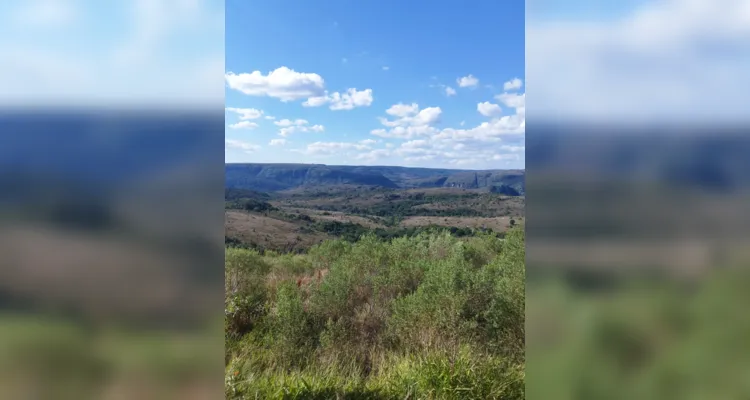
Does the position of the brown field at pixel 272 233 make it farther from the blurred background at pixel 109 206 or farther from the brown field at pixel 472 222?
the blurred background at pixel 109 206

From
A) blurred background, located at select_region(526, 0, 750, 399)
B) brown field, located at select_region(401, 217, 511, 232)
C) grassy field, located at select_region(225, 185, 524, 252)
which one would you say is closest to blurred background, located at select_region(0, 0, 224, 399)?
blurred background, located at select_region(526, 0, 750, 399)

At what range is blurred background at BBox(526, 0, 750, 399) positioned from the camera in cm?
119

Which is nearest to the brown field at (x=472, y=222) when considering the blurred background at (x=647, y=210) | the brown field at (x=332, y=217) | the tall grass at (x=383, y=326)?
the brown field at (x=332, y=217)

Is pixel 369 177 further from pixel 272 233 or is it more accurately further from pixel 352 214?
pixel 272 233

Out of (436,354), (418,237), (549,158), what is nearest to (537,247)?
(549,158)

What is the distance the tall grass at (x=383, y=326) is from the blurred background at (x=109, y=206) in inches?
98.7

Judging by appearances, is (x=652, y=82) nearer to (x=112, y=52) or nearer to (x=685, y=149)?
(x=685, y=149)

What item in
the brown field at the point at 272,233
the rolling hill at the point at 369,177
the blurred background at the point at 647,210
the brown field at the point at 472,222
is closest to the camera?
the blurred background at the point at 647,210

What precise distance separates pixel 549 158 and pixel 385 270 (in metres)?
8.86

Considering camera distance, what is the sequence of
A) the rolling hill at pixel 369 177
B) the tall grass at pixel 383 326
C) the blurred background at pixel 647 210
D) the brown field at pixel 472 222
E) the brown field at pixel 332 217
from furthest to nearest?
the rolling hill at pixel 369 177 → the brown field at pixel 332 217 → the brown field at pixel 472 222 → the tall grass at pixel 383 326 → the blurred background at pixel 647 210

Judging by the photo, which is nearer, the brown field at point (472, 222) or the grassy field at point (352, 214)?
the brown field at point (472, 222)

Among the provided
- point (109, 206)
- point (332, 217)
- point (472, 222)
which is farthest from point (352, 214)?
point (109, 206)

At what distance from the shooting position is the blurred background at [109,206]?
1198mm

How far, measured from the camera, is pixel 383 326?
7980mm
